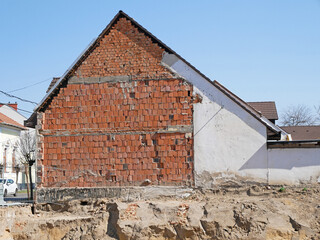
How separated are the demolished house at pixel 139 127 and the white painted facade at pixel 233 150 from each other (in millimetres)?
33

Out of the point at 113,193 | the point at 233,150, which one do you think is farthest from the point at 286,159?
the point at 113,193

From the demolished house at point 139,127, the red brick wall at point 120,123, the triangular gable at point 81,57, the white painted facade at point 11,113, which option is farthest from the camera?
the white painted facade at point 11,113

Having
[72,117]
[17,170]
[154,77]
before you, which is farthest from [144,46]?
[17,170]

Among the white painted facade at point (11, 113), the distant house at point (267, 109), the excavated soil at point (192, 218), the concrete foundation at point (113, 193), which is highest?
the white painted facade at point (11, 113)

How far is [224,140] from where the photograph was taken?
14547 millimetres

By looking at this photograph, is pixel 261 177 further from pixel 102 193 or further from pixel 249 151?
pixel 102 193

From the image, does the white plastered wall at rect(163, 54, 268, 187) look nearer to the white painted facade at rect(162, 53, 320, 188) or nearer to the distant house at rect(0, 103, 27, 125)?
the white painted facade at rect(162, 53, 320, 188)

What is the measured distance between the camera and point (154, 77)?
49.8 feet

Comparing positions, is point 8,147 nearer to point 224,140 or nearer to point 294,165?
point 224,140

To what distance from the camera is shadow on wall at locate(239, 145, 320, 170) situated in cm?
1398

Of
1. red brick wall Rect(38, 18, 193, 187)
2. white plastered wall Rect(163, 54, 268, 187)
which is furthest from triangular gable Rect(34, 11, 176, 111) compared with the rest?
white plastered wall Rect(163, 54, 268, 187)

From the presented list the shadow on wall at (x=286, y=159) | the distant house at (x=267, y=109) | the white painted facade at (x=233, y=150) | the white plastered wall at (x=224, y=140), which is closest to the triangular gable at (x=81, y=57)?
the white painted facade at (x=233, y=150)

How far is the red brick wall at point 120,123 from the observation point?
14.7 m

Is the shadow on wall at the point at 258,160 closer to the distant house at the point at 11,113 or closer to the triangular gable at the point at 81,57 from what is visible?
the triangular gable at the point at 81,57
